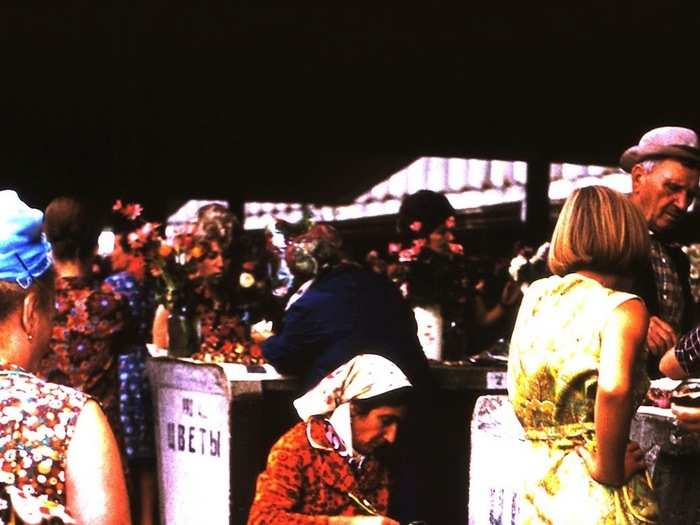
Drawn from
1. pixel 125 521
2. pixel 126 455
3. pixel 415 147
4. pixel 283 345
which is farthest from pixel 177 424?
pixel 415 147

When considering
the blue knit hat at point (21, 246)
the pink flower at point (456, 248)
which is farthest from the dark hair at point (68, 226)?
the blue knit hat at point (21, 246)

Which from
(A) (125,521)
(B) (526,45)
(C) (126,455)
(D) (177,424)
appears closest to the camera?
(A) (125,521)

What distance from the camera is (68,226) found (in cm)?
552

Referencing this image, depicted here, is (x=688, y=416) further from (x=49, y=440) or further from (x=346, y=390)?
(x=49, y=440)

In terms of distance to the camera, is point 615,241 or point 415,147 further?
point 415,147

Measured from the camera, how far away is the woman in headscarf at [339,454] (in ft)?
13.6

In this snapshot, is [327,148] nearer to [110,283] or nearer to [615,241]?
[110,283]

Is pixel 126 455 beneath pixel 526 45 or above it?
beneath

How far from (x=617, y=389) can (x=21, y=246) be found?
1355 mm

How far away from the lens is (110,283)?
628 cm

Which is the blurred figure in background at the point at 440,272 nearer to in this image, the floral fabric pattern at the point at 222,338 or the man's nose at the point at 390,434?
the floral fabric pattern at the point at 222,338

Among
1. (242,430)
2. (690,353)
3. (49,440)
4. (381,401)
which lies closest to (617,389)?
(690,353)

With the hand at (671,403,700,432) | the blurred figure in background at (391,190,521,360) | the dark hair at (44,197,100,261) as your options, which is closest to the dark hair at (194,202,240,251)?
the dark hair at (44,197,100,261)

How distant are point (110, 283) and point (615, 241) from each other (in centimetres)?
338
